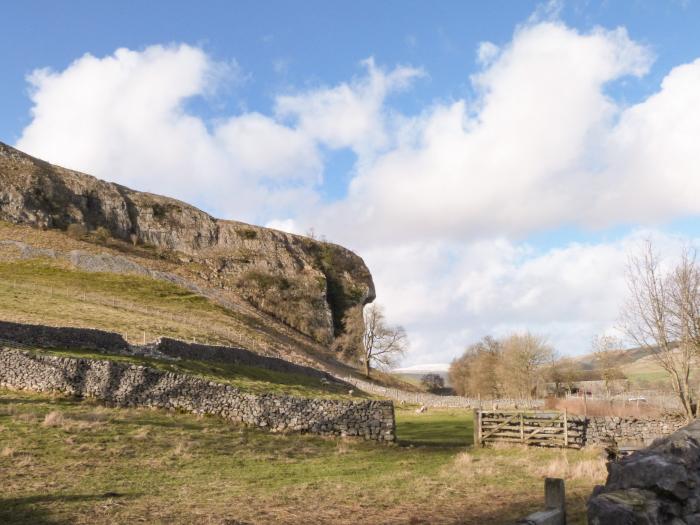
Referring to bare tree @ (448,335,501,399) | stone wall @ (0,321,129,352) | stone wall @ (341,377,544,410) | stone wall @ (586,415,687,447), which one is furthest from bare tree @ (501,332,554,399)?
stone wall @ (0,321,129,352)

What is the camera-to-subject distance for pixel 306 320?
9238 cm

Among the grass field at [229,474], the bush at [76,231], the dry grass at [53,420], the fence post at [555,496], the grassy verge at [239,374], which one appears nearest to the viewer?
the fence post at [555,496]

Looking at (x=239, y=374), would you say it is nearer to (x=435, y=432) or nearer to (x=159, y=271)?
(x=435, y=432)

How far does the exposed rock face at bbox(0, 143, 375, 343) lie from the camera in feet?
272

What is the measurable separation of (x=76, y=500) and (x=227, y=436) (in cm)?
943

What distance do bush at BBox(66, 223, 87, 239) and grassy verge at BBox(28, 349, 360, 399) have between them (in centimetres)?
4751

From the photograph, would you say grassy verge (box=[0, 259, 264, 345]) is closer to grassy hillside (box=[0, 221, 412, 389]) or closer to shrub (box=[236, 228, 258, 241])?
grassy hillside (box=[0, 221, 412, 389])

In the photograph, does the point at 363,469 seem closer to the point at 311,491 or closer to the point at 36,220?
the point at 311,491

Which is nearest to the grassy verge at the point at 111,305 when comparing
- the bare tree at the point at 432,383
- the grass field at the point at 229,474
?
the grass field at the point at 229,474

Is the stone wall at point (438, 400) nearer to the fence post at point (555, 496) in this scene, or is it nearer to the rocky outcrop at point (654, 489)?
the rocky outcrop at point (654, 489)

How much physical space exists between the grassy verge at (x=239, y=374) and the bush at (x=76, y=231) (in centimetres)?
4751

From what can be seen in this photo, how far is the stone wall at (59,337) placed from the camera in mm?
28125

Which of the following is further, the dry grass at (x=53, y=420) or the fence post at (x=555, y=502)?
the dry grass at (x=53, y=420)

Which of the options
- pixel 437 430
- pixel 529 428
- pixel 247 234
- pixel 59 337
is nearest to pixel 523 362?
pixel 437 430
